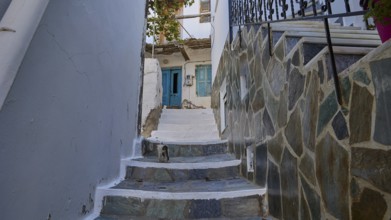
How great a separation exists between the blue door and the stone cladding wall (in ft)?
28.1

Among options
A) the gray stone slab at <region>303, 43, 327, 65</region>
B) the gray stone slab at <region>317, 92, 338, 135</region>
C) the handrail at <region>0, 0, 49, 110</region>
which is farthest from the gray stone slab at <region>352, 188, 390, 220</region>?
the handrail at <region>0, 0, 49, 110</region>

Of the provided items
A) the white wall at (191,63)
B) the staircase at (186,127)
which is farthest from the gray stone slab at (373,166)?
the white wall at (191,63)

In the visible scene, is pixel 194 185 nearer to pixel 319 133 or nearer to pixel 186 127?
pixel 319 133

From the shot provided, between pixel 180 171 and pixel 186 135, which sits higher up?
pixel 186 135

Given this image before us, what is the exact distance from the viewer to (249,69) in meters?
2.42

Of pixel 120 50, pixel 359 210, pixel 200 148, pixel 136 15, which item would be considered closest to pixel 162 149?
pixel 200 148

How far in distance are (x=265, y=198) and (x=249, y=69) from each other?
122 centimetres

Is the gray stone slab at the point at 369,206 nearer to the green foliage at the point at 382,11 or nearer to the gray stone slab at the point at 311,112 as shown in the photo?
the gray stone slab at the point at 311,112

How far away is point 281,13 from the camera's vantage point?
1.62 m

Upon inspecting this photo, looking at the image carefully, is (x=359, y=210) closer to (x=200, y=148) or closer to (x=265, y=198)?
(x=265, y=198)

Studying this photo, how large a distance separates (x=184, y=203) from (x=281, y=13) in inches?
60.2

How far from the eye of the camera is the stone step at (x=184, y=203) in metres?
1.85

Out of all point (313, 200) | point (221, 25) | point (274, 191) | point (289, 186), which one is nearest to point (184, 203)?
point (274, 191)

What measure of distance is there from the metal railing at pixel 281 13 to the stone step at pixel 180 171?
52.4 inches
